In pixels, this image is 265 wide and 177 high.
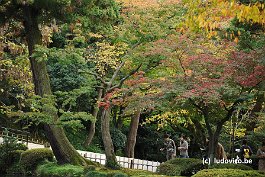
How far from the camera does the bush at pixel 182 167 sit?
48.2 ft

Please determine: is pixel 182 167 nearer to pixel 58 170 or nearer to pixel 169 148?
pixel 58 170

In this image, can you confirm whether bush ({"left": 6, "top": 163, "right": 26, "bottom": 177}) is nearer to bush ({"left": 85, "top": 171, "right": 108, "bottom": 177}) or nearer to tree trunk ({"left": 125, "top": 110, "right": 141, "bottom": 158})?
bush ({"left": 85, "top": 171, "right": 108, "bottom": 177})

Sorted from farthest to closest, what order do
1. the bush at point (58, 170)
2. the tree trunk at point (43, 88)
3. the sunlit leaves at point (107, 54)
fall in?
1. the sunlit leaves at point (107, 54)
2. the tree trunk at point (43, 88)
3. the bush at point (58, 170)

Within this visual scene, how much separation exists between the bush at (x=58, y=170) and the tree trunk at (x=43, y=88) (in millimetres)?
480

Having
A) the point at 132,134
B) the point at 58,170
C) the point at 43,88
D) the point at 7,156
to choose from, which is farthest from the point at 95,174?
the point at 132,134

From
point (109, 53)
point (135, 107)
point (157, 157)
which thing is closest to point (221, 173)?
point (135, 107)

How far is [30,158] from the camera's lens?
16578 mm

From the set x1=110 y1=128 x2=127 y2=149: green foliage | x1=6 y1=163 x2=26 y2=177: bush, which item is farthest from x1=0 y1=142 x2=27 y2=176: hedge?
x1=110 y1=128 x2=127 y2=149: green foliage

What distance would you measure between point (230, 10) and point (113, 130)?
883 inches

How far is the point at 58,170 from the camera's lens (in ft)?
48.7

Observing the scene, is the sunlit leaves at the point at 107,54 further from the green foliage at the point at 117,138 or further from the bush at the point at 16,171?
the green foliage at the point at 117,138

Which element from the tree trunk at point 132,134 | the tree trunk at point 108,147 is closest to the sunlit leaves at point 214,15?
the tree trunk at point 108,147

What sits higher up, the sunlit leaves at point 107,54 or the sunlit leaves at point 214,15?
the sunlit leaves at point 107,54

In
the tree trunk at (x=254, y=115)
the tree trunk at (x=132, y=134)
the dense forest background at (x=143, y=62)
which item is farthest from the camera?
the tree trunk at (x=132, y=134)
